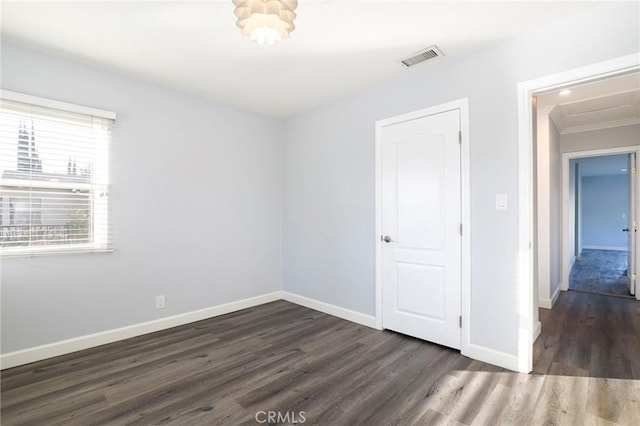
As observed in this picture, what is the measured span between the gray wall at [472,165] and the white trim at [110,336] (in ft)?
Answer: 3.19

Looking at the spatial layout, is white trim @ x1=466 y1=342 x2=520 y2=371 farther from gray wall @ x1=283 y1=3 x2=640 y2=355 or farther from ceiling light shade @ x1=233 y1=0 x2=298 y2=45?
ceiling light shade @ x1=233 y1=0 x2=298 y2=45

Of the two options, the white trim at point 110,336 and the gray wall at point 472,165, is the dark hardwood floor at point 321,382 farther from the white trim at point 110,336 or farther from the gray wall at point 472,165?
the gray wall at point 472,165

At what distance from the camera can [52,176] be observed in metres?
2.61

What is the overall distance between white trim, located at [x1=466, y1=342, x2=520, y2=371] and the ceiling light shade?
2.74 meters

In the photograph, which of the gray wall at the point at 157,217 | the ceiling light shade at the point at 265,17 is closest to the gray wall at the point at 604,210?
the gray wall at the point at 157,217

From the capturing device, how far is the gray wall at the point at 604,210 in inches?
382

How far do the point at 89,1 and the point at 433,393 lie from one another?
3439 mm

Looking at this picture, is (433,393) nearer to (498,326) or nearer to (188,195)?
(498,326)

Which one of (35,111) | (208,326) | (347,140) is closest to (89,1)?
(35,111)

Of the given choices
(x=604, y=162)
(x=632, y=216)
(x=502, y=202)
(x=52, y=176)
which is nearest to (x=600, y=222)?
(x=604, y=162)

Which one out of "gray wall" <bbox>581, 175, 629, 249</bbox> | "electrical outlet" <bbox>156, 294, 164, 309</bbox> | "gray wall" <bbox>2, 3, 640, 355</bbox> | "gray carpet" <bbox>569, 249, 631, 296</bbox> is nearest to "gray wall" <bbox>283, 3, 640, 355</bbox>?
"gray wall" <bbox>2, 3, 640, 355</bbox>

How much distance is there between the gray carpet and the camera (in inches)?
189

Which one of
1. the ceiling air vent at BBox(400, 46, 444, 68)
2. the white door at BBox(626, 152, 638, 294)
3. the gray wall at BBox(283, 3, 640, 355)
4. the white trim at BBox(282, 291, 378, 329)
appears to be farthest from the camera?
the white door at BBox(626, 152, 638, 294)

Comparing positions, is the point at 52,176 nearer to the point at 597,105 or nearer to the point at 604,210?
the point at 597,105
